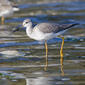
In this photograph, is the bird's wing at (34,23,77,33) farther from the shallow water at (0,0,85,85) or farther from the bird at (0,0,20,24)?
the bird at (0,0,20,24)

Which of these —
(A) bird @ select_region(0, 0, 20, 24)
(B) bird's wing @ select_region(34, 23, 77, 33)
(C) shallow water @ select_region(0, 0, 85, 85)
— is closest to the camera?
(C) shallow water @ select_region(0, 0, 85, 85)

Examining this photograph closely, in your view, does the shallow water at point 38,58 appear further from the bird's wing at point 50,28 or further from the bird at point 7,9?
the bird's wing at point 50,28

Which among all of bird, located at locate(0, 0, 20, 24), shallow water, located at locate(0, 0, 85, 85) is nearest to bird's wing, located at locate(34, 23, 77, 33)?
shallow water, located at locate(0, 0, 85, 85)

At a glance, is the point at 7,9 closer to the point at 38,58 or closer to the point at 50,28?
the point at 50,28

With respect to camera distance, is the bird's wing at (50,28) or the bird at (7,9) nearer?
the bird's wing at (50,28)

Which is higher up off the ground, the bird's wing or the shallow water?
the bird's wing

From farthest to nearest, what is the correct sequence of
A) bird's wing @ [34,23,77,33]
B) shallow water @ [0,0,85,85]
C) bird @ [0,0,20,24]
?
bird @ [0,0,20,24], bird's wing @ [34,23,77,33], shallow water @ [0,0,85,85]

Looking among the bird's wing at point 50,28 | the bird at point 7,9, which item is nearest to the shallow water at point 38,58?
the bird at point 7,9

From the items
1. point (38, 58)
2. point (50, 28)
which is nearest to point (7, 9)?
point (50, 28)

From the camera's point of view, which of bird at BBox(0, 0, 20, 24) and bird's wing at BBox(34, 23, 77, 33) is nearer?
bird's wing at BBox(34, 23, 77, 33)

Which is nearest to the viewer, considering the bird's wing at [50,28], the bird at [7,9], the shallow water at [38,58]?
the shallow water at [38,58]

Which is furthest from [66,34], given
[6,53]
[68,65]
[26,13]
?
[26,13]

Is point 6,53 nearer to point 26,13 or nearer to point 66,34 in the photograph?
point 66,34

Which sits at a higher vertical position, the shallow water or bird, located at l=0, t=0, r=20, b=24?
bird, located at l=0, t=0, r=20, b=24
